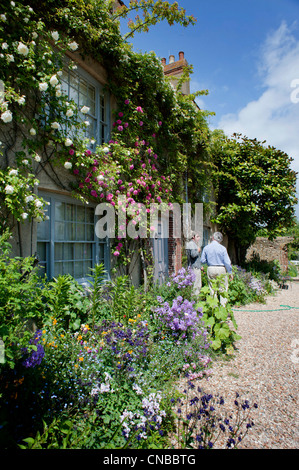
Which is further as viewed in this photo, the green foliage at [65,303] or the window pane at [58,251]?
the window pane at [58,251]

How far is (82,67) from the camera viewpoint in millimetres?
4938

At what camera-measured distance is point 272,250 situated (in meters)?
14.3

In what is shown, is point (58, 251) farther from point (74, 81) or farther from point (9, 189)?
point (74, 81)

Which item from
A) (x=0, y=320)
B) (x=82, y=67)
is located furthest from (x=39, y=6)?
(x=0, y=320)

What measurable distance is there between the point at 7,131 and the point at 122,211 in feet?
8.06

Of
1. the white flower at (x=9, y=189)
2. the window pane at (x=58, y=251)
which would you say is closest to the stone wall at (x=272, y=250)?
the window pane at (x=58, y=251)

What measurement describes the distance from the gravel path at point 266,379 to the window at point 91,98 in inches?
173

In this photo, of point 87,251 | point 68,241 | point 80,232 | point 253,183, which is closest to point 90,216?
point 80,232

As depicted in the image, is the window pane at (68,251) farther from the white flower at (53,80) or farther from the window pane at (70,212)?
the white flower at (53,80)

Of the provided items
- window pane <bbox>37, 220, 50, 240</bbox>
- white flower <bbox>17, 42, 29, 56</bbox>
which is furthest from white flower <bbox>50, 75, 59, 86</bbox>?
window pane <bbox>37, 220, 50, 240</bbox>

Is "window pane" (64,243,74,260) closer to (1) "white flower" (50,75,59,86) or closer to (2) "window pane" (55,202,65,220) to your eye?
(2) "window pane" (55,202,65,220)

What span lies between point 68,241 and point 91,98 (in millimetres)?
2907

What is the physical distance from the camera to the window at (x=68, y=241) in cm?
412
